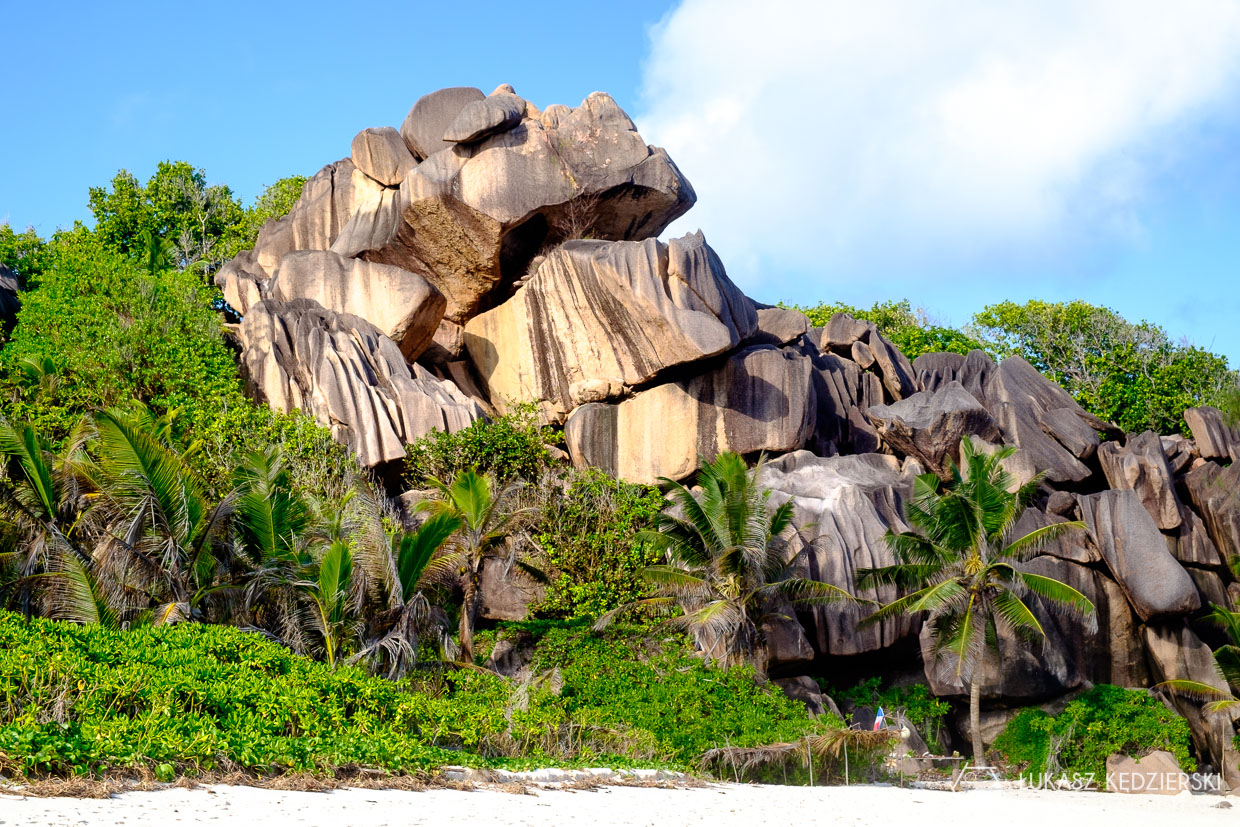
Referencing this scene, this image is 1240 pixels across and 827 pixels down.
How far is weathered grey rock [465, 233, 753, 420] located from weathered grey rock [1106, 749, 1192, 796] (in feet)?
39.2

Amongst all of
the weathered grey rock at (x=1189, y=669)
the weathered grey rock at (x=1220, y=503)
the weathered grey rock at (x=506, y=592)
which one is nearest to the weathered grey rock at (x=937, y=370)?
the weathered grey rock at (x=1220, y=503)

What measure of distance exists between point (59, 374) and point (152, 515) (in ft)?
33.7

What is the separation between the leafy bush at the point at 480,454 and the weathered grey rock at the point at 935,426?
8704mm

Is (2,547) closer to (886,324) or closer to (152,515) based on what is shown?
(152,515)

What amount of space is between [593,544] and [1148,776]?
11.0 metres

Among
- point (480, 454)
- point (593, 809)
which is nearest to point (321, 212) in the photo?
point (480, 454)

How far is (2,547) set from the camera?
1565cm

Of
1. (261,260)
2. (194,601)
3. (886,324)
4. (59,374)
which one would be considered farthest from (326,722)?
(886,324)

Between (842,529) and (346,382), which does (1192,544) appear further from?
A: (346,382)

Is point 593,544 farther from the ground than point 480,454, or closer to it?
closer to it

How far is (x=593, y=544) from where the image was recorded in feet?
75.6

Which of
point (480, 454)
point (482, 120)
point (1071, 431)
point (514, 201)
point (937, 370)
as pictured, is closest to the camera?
point (480, 454)

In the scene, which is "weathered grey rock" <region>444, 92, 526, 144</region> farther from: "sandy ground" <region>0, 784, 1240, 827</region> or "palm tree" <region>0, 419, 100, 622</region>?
"sandy ground" <region>0, 784, 1240, 827</region>

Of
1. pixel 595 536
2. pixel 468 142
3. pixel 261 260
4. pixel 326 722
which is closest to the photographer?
pixel 326 722
